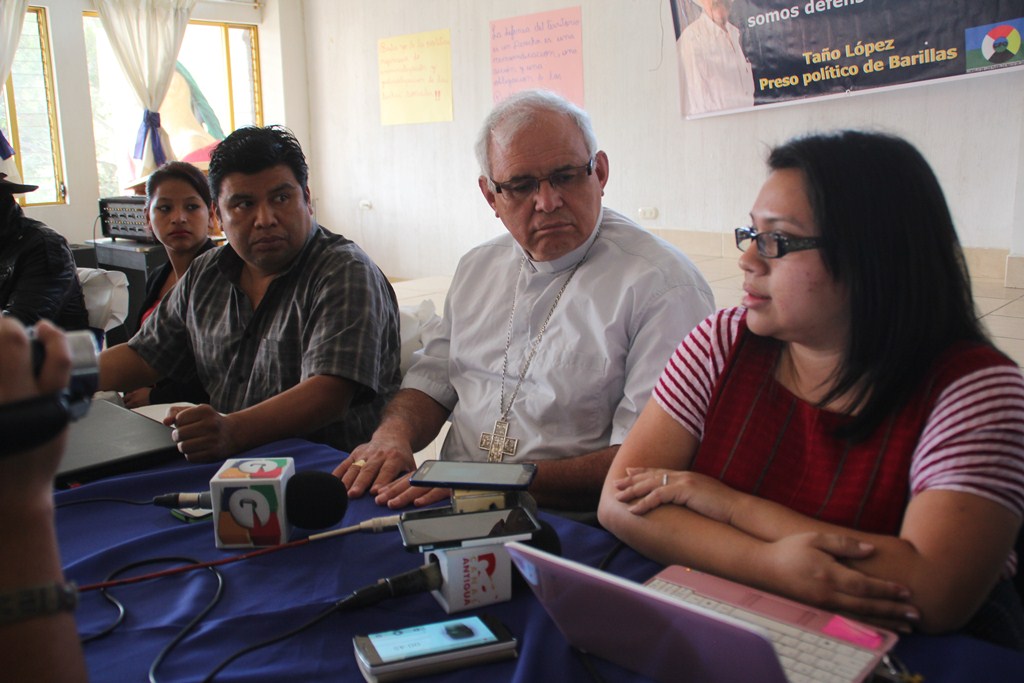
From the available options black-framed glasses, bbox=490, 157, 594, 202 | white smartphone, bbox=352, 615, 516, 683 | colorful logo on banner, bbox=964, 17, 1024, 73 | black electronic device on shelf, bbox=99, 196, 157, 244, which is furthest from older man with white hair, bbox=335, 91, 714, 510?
black electronic device on shelf, bbox=99, 196, 157, 244

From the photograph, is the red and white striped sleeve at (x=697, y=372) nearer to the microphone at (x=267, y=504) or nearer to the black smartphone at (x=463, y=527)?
the black smartphone at (x=463, y=527)

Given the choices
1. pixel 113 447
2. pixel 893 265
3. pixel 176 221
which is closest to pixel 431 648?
pixel 893 265

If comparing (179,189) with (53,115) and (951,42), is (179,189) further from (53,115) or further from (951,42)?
(53,115)

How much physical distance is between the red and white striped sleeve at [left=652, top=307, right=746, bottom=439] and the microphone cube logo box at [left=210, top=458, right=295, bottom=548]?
58cm

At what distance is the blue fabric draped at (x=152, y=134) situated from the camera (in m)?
7.14

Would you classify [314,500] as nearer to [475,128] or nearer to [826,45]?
[826,45]

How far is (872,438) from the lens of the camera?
108 centimetres

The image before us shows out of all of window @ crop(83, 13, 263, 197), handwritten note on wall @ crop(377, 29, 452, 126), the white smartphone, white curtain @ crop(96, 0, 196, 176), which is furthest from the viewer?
window @ crop(83, 13, 263, 197)

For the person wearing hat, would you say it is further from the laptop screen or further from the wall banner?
the wall banner

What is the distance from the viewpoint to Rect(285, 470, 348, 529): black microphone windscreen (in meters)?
1.15

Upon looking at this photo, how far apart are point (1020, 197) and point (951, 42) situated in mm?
803

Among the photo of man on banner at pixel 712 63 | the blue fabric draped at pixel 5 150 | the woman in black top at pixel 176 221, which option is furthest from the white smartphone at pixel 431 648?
the blue fabric draped at pixel 5 150

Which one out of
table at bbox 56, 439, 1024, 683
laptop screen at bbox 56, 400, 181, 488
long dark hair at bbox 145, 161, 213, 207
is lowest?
table at bbox 56, 439, 1024, 683

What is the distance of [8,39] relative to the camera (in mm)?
6227
